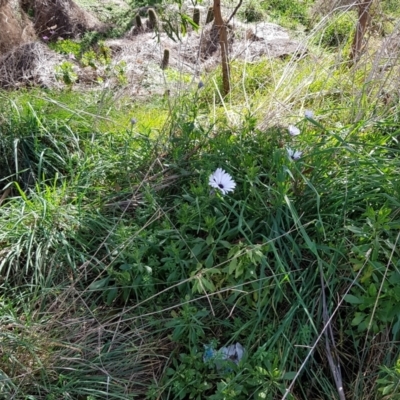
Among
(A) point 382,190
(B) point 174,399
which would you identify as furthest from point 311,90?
(B) point 174,399

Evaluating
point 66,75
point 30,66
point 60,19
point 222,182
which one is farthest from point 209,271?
point 60,19

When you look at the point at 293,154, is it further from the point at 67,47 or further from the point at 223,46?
the point at 67,47

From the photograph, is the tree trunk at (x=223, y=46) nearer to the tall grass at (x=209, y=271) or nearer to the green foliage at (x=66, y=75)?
the tall grass at (x=209, y=271)

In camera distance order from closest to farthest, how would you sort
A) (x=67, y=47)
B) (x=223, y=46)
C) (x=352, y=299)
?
(x=352, y=299) < (x=223, y=46) < (x=67, y=47)

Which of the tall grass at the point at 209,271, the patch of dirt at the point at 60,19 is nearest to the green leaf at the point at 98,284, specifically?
the tall grass at the point at 209,271

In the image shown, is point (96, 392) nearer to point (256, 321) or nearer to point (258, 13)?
point (256, 321)

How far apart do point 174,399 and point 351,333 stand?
723 mm

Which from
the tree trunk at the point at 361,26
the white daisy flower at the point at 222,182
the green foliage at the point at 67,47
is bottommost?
the green foliage at the point at 67,47

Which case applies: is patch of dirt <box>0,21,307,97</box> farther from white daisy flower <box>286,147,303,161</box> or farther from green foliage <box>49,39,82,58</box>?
white daisy flower <box>286,147,303,161</box>

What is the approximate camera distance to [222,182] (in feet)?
7.63

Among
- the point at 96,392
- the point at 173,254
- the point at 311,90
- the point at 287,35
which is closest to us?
the point at 96,392

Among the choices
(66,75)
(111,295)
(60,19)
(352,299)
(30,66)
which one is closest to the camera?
(352,299)

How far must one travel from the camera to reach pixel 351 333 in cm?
207

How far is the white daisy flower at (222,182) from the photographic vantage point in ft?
7.46
